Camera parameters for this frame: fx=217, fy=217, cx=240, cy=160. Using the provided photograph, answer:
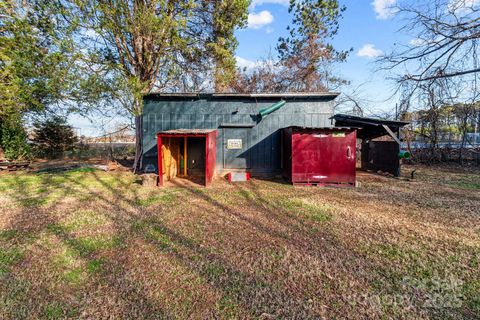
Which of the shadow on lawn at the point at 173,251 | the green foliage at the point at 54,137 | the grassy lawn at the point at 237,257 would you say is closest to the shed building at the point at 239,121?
the shadow on lawn at the point at 173,251

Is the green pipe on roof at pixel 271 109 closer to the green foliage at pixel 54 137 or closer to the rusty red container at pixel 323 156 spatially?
the rusty red container at pixel 323 156

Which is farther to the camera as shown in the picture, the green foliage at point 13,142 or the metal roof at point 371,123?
the green foliage at point 13,142

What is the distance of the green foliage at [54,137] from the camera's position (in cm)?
1423

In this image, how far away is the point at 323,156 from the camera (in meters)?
7.22

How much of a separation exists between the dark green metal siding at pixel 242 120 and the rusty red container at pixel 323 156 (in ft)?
5.86

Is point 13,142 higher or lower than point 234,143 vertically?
higher

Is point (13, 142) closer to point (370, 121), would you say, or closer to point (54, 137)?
point (54, 137)

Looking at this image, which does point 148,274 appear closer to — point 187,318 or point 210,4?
point 187,318

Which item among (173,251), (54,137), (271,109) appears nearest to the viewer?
(173,251)

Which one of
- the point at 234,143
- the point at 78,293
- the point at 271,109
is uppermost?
the point at 271,109

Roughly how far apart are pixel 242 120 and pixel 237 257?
6.71 m

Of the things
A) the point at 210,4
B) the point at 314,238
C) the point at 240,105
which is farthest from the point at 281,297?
the point at 210,4

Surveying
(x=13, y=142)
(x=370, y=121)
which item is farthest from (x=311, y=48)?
(x=13, y=142)

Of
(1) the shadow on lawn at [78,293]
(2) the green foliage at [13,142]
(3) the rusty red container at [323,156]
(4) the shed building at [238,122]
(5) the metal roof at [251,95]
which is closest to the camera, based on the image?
(1) the shadow on lawn at [78,293]
